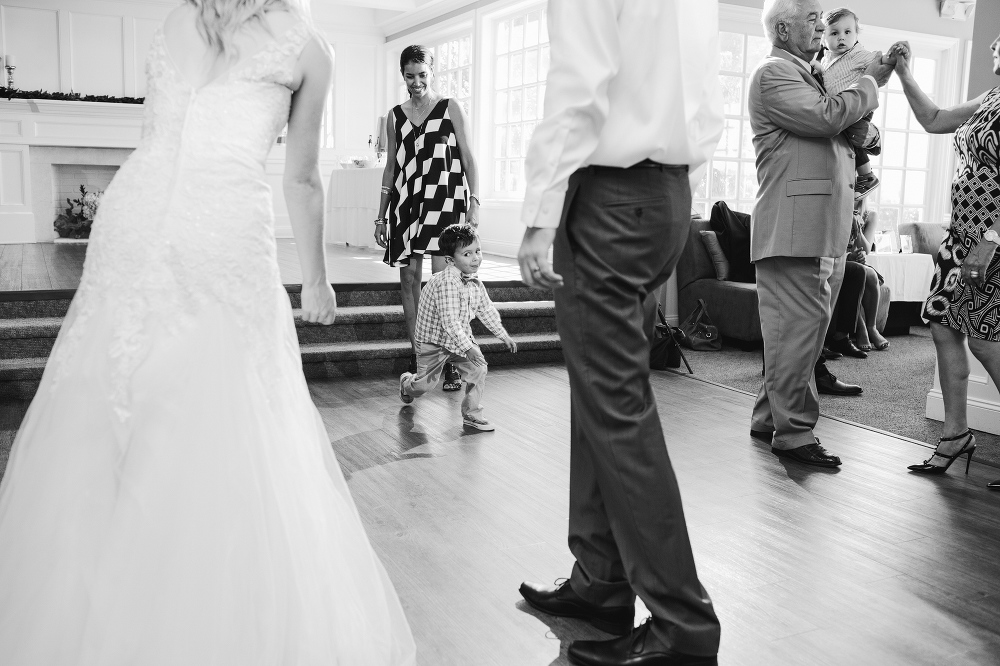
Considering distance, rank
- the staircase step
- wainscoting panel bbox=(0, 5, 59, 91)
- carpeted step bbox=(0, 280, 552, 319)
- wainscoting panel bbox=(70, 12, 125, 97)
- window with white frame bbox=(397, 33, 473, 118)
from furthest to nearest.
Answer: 1. wainscoting panel bbox=(70, 12, 125, 97)
2. window with white frame bbox=(397, 33, 473, 118)
3. wainscoting panel bbox=(0, 5, 59, 91)
4. carpeted step bbox=(0, 280, 552, 319)
5. the staircase step

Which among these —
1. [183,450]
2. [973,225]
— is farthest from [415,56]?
[183,450]

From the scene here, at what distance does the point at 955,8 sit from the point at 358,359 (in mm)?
7193

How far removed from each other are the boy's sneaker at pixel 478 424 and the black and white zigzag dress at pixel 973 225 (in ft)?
5.85

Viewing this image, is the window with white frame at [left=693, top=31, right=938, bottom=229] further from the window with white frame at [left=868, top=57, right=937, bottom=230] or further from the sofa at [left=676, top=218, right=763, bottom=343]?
the sofa at [left=676, top=218, right=763, bottom=343]

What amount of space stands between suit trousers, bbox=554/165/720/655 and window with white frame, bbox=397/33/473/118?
8199mm

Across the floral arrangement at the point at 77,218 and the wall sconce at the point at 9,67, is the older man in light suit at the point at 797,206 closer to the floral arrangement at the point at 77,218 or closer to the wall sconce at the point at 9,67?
the floral arrangement at the point at 77,218

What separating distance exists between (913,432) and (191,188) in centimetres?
342

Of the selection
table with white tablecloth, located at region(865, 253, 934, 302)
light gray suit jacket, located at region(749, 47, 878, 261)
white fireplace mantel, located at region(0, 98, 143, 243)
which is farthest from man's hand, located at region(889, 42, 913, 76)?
white fireplace mantel, located at region(0, 98, 143, 243)

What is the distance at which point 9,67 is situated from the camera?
940 cm

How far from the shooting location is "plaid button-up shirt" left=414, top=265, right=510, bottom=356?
3.64 meters

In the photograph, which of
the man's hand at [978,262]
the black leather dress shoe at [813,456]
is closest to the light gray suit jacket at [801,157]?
the man's hand at [978,262]

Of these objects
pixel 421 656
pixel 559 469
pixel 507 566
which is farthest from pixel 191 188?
pixel 559 469

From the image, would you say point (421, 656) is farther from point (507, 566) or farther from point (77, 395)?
point (77, 395)

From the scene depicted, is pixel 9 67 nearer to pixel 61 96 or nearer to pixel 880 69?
pixel 61 96
